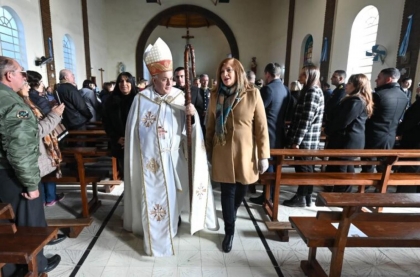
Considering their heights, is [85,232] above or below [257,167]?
below

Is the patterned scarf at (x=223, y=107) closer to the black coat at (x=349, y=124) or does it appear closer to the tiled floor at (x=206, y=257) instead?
the tiled floor at (x=206, y=257)

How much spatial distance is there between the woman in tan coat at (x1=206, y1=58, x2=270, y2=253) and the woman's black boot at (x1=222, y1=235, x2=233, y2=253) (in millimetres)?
295

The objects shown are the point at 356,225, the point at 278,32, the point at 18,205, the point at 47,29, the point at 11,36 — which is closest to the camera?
the point at 18,205

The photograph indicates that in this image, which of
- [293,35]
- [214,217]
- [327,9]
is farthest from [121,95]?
[293,35]

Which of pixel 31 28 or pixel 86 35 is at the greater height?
pixel 86 35

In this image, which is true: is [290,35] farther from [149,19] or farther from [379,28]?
[149,19]

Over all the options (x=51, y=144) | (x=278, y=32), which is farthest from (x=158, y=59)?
(x=278, y=32)

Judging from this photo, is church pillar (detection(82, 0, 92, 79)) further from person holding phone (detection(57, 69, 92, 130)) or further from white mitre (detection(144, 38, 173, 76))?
white mitre (detection(144, 38, 173, 76))

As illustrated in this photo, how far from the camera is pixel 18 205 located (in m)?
1.57

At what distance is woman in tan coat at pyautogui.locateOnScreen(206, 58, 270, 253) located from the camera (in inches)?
72.4

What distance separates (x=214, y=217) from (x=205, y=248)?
0.26 m

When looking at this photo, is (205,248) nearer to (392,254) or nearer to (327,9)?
(392,254)

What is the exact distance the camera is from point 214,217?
2.23 m

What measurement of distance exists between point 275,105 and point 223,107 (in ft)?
3.07
